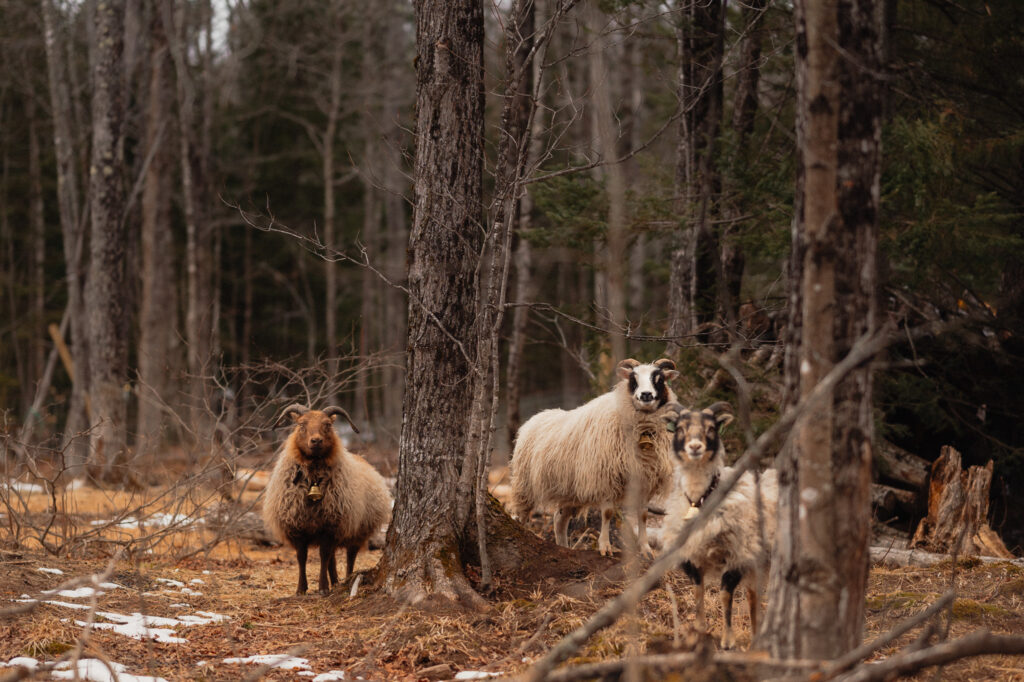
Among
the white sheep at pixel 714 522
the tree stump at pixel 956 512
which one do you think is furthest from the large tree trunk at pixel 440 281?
the tree stump at pixel 956 512

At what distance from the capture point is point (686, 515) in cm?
612

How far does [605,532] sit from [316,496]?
9.18 ft

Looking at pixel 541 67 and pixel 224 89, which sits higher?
pixel 224 89

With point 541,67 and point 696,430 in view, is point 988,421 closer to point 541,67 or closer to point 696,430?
point 696,430

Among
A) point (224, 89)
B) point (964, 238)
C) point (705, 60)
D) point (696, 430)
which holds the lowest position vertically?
point (696, 430)

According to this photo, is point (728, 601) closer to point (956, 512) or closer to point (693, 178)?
point (956, 512)

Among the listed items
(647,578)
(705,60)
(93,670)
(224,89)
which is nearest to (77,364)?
(224,89)

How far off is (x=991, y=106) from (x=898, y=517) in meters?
5.30

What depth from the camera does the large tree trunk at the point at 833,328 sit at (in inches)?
160

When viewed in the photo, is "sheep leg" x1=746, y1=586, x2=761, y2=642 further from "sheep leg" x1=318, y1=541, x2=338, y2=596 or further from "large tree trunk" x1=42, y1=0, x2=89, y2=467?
"large tree trunk" x1=42, y1=0, x2=89, y2=467

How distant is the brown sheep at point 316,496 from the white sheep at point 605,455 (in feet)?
6.02

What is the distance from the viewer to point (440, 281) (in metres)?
7.61

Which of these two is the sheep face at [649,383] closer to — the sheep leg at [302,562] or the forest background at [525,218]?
the forest background at [525,218]

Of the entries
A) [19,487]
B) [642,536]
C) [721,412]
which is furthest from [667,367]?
[19,487]
